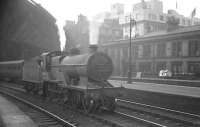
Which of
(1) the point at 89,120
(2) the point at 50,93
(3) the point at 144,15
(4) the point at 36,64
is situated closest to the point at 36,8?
(4) the point at 36,64

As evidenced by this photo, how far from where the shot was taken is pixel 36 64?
711 inches

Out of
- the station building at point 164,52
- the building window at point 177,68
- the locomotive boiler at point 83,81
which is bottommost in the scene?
the locomotive boiler at point 83,81

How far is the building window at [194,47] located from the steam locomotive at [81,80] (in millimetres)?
27130

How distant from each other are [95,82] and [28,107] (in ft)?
14.5

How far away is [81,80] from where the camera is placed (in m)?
12.6

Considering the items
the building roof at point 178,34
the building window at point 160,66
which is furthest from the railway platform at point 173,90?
the building window at point 160,66

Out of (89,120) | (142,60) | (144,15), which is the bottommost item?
(89,120)

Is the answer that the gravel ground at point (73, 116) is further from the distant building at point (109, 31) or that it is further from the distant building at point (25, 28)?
the distant building at point (109, 31)

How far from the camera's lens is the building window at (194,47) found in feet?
123

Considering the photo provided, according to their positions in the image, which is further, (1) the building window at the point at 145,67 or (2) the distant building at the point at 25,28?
(1) the building window at the point at 145,67

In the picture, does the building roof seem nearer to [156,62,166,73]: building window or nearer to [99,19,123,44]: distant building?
[156,62,166,73]: building window

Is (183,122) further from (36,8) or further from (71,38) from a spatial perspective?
(71,38)

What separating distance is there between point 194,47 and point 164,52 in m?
5.74

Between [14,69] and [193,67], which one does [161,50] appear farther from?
[14,69]
